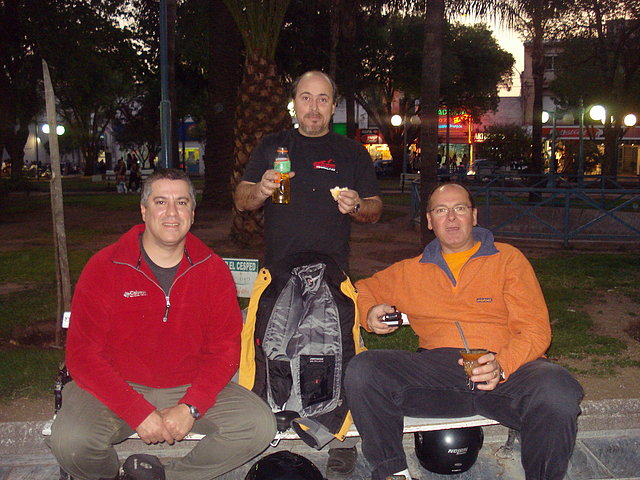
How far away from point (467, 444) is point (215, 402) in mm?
1540

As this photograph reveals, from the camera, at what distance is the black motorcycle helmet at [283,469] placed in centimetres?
324

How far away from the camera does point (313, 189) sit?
13.0 feet

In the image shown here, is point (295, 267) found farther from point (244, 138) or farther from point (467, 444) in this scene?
point (244, 138)

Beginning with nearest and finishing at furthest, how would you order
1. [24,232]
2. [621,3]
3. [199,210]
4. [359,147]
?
1. [359,147]
2. [24,232]
3. [199,210]
4. [621,3]

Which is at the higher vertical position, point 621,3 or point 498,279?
point 621,3

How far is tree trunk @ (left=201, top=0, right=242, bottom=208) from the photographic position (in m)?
16.0

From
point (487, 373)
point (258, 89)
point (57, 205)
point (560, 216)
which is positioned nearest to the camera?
point (487, 373)

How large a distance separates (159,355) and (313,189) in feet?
4.31

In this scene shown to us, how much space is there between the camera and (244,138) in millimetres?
10875

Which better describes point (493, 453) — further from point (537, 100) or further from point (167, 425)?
point (537, 100)

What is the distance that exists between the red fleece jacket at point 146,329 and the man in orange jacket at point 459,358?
739mm

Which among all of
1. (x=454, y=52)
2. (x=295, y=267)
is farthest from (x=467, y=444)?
(x=454, y=52)

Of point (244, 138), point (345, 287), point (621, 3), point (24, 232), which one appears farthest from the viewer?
point (621, 3)

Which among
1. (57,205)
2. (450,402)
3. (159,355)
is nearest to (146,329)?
(159,355)
